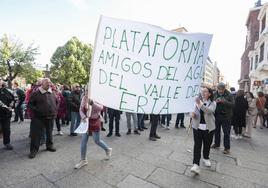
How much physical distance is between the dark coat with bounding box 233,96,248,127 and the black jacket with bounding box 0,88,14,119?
22.6 feet

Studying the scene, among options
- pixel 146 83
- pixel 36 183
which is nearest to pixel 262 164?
pixel 146 83

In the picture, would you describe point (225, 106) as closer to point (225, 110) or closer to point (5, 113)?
point (225, 110)

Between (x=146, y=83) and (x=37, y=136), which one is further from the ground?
(x=146, y=83)

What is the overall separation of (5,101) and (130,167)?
11.5ft

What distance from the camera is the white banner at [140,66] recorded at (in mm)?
2457

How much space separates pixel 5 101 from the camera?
Answer: 4.76m

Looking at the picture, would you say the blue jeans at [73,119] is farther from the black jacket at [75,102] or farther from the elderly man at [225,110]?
the elderly man at [225,110]

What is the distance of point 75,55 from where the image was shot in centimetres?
3406

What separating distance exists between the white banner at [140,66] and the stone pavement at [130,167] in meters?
1.43

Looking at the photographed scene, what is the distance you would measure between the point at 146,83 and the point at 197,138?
5.91ft

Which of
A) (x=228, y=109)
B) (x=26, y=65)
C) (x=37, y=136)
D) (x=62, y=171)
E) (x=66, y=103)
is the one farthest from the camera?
(x=26, y=65)

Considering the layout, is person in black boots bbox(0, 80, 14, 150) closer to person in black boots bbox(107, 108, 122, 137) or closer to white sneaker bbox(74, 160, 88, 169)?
white sneaker bbox(74, 160, 88, 169)

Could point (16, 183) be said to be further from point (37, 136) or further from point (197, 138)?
point (197, 138)

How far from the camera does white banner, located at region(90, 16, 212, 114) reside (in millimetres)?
2457
